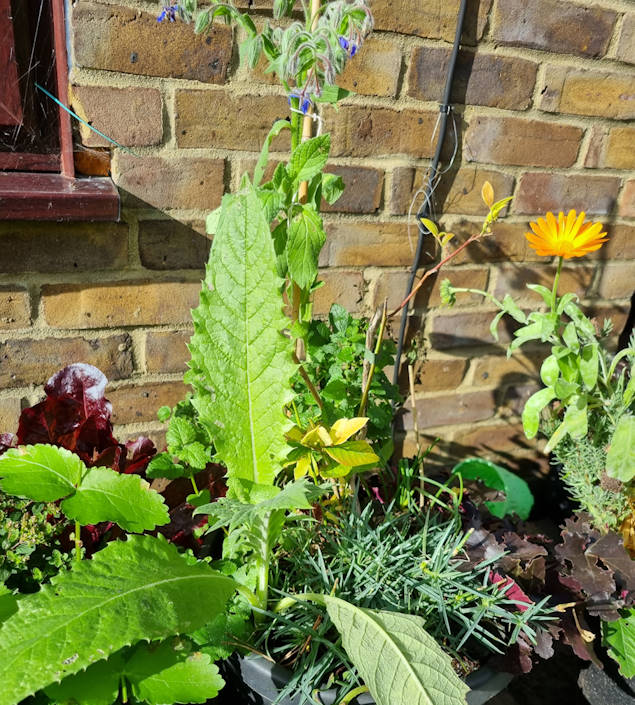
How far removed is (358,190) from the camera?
1.00 meters

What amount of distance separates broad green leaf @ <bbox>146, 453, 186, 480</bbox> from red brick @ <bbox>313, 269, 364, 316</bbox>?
16.6 inches

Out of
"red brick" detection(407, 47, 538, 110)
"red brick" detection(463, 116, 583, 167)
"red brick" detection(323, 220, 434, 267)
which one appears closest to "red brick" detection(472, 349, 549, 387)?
"red brick" detection(323, 220, 434, 267)

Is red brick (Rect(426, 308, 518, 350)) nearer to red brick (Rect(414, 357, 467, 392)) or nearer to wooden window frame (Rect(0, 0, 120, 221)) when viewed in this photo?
red brick (Rect(414, 357, 467, 392))

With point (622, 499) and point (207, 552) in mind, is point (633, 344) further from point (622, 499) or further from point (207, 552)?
point (207, 552)

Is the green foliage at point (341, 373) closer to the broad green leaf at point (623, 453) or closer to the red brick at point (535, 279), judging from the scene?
the broad green leaf at point (623, 453)

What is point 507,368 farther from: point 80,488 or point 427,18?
point 80,488

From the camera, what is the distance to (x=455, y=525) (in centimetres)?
79

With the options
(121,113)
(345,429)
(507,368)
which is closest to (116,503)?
(345,429)

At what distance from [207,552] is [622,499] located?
0.63 m

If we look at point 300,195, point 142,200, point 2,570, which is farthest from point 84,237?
point 2,570

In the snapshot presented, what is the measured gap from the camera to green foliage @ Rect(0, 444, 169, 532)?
60 centimetres

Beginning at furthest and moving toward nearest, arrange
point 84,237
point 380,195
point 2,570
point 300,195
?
1. point 380,195
2. point 84,237
3. point 300,195
4. point 2,570

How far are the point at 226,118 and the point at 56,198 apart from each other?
28 centimetres

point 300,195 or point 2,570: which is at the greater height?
point 300,195
